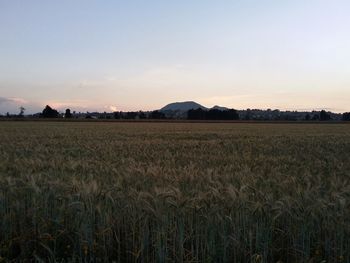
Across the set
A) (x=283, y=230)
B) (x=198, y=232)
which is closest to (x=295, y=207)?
(x=283, y=230)

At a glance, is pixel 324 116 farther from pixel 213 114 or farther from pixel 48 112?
pixel 48 112

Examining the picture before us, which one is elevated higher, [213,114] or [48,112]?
[48,112]

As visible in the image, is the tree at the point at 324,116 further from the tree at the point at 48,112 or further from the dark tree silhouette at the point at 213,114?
the tree at the point at 48,112

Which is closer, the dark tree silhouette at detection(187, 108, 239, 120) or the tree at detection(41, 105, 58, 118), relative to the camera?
the tree at detection(41, 105, 58, 118)

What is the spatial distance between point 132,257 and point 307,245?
213cm

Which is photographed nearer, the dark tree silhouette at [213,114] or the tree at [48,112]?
the tree at [48,112]

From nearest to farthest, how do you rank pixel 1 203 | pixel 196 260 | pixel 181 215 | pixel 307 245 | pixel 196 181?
1. pixel 196 260
2. pixel 307 245
3. pixel 181 215
4. pixel 1 203
5. pixel 196 181

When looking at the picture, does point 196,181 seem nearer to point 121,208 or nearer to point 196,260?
point 121,208

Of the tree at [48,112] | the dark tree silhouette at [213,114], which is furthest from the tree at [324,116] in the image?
the tree at [48,112]

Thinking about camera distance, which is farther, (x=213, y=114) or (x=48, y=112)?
(x=213, y=114)

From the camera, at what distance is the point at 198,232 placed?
17.3ft

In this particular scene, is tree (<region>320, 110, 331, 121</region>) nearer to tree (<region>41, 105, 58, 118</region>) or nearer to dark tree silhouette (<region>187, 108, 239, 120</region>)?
dark tree silhouette (<region>187, 108, 239, 120</region>)

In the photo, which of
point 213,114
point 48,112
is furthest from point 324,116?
point 48,112

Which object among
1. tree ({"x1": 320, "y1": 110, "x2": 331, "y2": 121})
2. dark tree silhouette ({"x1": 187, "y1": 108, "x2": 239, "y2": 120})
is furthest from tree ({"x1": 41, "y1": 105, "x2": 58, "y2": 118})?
tree ({"x1": 320, "y1": 110, "x2": 331, "y2": 121})
